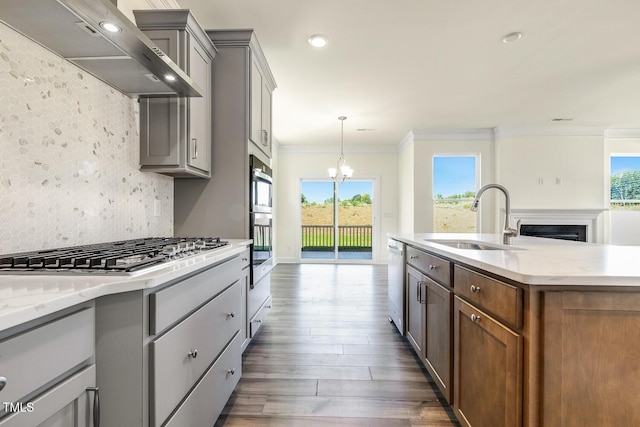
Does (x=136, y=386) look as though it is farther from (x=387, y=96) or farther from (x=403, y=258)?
(x=387, y=96)

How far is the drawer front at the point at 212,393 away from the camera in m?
1.20

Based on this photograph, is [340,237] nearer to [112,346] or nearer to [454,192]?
[454,192]

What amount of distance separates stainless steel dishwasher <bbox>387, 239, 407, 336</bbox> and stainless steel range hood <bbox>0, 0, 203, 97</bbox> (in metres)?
2.02

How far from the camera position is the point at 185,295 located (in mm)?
1188

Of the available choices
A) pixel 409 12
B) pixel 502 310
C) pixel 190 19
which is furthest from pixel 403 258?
pixel 190 19

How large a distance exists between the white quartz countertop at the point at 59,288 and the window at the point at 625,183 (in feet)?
25.7

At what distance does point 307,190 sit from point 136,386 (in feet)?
21.1

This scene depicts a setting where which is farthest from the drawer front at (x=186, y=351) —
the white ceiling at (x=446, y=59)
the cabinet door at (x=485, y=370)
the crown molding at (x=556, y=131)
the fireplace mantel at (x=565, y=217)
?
the crown molding at (x=556, y=131)

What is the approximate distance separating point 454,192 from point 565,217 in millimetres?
1896

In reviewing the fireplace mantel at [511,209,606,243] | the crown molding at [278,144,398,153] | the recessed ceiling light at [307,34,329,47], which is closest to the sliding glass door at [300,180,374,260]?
the crown molding at [278,144,398,153]

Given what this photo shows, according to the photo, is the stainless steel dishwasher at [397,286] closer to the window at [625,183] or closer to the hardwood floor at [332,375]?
the hardwood floor at [332,375]

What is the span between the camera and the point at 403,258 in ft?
8.52

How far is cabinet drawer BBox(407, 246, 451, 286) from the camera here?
5.51 ft

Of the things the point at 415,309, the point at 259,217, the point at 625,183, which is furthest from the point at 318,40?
the point at 625,183
